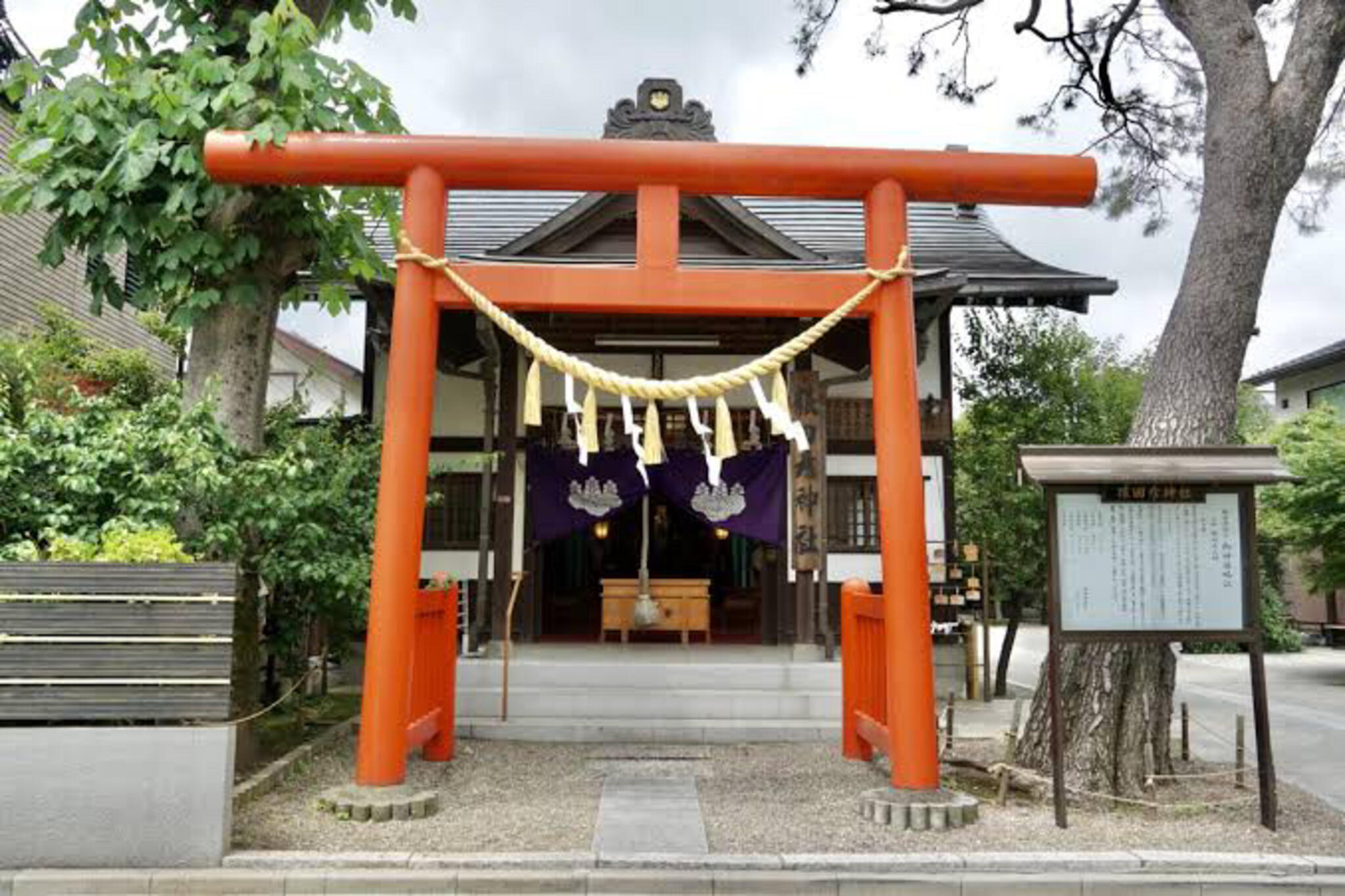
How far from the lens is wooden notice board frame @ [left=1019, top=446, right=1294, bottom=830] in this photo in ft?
20.1

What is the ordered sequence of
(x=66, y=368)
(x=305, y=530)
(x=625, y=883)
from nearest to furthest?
(x=625, y=883)
(x=305, y=530)
(x=66, y=368)

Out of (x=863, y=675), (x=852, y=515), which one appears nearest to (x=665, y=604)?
(x=852, y=515)

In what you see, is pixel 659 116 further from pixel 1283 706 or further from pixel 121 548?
pixel 1283 706

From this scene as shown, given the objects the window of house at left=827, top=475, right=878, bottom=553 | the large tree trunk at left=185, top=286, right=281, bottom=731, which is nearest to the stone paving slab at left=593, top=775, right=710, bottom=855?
the large tree trunk at left=185, top=286, right=281, bottom=731

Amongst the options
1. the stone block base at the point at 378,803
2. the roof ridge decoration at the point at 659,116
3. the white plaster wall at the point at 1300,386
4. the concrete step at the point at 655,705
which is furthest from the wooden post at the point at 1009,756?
the white plaster wall at the point at 1300,386

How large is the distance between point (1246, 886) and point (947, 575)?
7.78 m

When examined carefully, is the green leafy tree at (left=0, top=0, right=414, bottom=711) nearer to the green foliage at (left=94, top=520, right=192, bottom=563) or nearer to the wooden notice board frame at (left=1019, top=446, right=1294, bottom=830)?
the green foliage at (left=94, top=520, right=192, bottom=563)

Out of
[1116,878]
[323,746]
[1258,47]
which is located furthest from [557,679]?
[1258,47]

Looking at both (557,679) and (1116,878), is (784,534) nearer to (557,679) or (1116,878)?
(557,679)

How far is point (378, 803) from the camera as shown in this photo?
5926 mm

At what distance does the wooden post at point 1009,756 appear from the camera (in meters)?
6.57

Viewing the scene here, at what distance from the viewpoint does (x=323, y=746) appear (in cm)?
833

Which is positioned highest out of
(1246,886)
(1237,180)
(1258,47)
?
(1258,47)

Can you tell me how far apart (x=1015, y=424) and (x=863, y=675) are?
732 cm
